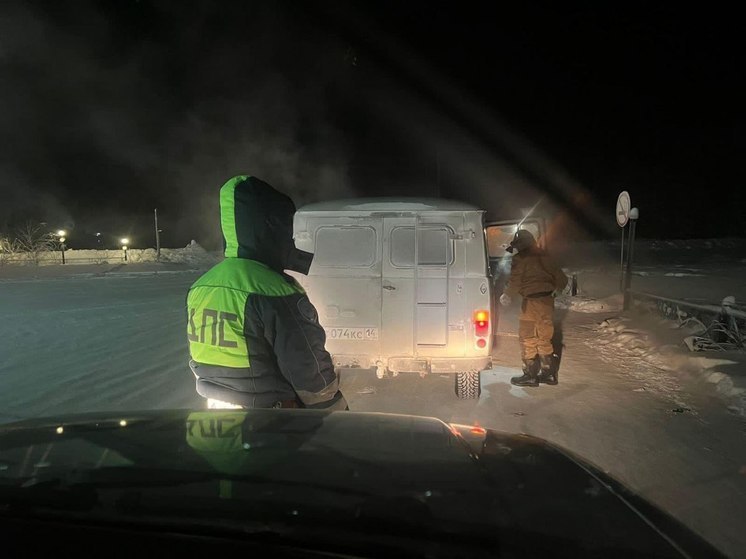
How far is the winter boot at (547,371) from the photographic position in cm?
797

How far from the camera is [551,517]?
5.64ft

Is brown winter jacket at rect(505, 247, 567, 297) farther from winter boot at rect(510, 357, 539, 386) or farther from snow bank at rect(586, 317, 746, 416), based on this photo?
snow bank at rect(586, 317, 746, 416)

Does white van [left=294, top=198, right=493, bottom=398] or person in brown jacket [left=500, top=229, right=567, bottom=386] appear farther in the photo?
person in brown jacket [left=500, top=229, right=567, bottom=386]

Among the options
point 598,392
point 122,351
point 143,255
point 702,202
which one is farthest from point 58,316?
point 702,202

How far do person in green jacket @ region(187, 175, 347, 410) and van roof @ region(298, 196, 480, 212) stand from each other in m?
3.95

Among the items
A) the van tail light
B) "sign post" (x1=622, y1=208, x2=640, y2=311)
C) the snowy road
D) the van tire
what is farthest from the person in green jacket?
"sign post" (x1=622, y1=208, x2=640, y2=311)

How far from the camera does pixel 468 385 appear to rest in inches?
281

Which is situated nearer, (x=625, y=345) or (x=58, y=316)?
(x=625, y=345)

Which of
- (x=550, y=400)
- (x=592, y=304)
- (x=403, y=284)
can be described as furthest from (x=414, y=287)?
(x=592, y=304)

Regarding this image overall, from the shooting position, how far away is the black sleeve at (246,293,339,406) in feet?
9.05

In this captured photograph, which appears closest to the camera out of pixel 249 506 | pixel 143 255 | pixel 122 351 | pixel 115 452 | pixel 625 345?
pixel 249 506

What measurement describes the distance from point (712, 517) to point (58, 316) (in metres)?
13.6

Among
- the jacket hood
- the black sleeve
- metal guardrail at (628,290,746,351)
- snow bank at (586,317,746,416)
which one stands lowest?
snow bank at (586,317,746,416)

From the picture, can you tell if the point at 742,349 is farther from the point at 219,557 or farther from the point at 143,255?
the point at 143,255
